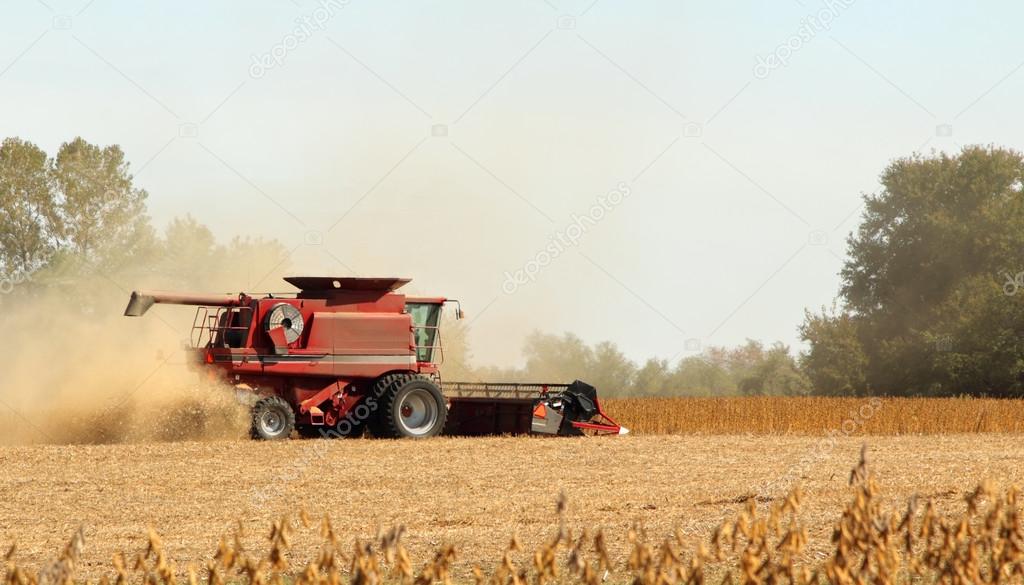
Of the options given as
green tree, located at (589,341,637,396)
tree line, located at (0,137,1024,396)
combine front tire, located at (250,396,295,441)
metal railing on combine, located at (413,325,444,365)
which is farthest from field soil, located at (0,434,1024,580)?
green tree, located at (589,341,637,396)

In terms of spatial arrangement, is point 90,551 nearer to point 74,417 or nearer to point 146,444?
point 146,444

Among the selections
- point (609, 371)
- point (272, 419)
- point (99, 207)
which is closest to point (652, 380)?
point (609, 371)

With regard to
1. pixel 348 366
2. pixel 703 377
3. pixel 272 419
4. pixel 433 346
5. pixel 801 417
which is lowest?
pixel 272 419

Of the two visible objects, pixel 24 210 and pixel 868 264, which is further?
pixel 868 264

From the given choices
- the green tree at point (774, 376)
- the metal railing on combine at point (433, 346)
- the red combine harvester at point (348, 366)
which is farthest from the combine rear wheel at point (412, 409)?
the green tree at point (774, 376)

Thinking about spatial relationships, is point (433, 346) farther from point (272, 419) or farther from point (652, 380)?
point (652, 380)

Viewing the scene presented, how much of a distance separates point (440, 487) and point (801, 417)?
49.0 feet

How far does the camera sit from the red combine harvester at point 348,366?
19.2 metres

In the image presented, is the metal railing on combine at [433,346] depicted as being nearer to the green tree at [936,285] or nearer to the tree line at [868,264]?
the tree line at [868,264]

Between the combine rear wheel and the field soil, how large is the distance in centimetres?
69

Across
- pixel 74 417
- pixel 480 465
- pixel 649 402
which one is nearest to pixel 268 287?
pixel 649 402

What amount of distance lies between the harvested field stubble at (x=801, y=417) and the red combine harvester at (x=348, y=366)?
5.00m

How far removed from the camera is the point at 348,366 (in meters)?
19.9

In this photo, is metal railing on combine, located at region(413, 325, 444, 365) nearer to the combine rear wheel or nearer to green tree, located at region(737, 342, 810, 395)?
the combine rear wheel
